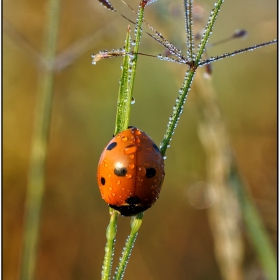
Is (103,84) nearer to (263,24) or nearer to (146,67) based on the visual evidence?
(146,67)

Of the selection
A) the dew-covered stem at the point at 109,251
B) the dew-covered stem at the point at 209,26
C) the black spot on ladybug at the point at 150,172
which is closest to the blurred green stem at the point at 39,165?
the black spot on ladybug at the point at 150,172

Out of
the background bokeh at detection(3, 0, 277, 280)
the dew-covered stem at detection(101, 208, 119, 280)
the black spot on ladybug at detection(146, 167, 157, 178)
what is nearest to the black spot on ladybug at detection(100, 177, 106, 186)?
the black spot on ladybug at detection(146, 167, 157, 178)

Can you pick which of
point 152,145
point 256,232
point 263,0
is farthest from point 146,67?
point 152,145

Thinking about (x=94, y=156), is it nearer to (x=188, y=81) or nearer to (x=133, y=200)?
(x=133, y=200)

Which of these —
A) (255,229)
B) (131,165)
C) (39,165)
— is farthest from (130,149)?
(255,229)

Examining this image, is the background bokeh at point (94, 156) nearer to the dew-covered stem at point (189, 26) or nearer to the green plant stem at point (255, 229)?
the green plant stem at point (255, 229)
